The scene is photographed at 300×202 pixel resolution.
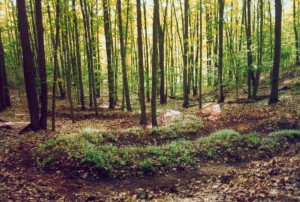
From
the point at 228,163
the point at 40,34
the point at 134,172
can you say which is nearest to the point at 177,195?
the point at 134,172

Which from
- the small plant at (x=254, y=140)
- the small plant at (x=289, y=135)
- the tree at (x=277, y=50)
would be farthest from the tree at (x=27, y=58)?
the tree at (x=277, y=50)

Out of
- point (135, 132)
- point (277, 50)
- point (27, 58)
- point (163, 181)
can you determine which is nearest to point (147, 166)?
point (163, 181)

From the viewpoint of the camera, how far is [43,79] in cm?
1375

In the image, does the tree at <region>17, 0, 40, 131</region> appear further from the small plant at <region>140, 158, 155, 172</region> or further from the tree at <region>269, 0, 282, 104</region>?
the tree at <region>269, 0, 282, 104</region>

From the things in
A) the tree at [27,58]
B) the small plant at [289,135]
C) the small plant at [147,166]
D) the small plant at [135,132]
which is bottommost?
the small plant at [147,166]

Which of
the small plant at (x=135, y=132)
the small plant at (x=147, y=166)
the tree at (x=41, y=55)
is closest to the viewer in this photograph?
the small plant at (x=147, y=166)

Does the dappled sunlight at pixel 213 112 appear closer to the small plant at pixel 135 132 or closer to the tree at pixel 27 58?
the small plant at pixel 135 132

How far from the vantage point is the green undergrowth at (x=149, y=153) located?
9.23 metres

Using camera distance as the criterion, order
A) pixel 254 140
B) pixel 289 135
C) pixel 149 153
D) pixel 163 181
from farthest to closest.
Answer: pixel 289 135
pixel 254 140
pixel 149 153
pixel 163 181

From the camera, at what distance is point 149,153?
10344mm

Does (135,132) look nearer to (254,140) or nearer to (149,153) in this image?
(149,153)

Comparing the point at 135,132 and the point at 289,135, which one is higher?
the point at 289,135

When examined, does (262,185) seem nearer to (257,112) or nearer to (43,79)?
(257,112)

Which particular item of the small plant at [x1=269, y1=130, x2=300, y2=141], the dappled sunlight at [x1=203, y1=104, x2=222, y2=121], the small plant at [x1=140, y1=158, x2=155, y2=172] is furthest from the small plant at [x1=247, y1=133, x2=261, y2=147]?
the dappled sunlight at [x1=203, y1=104, x2=222, y2=121]
